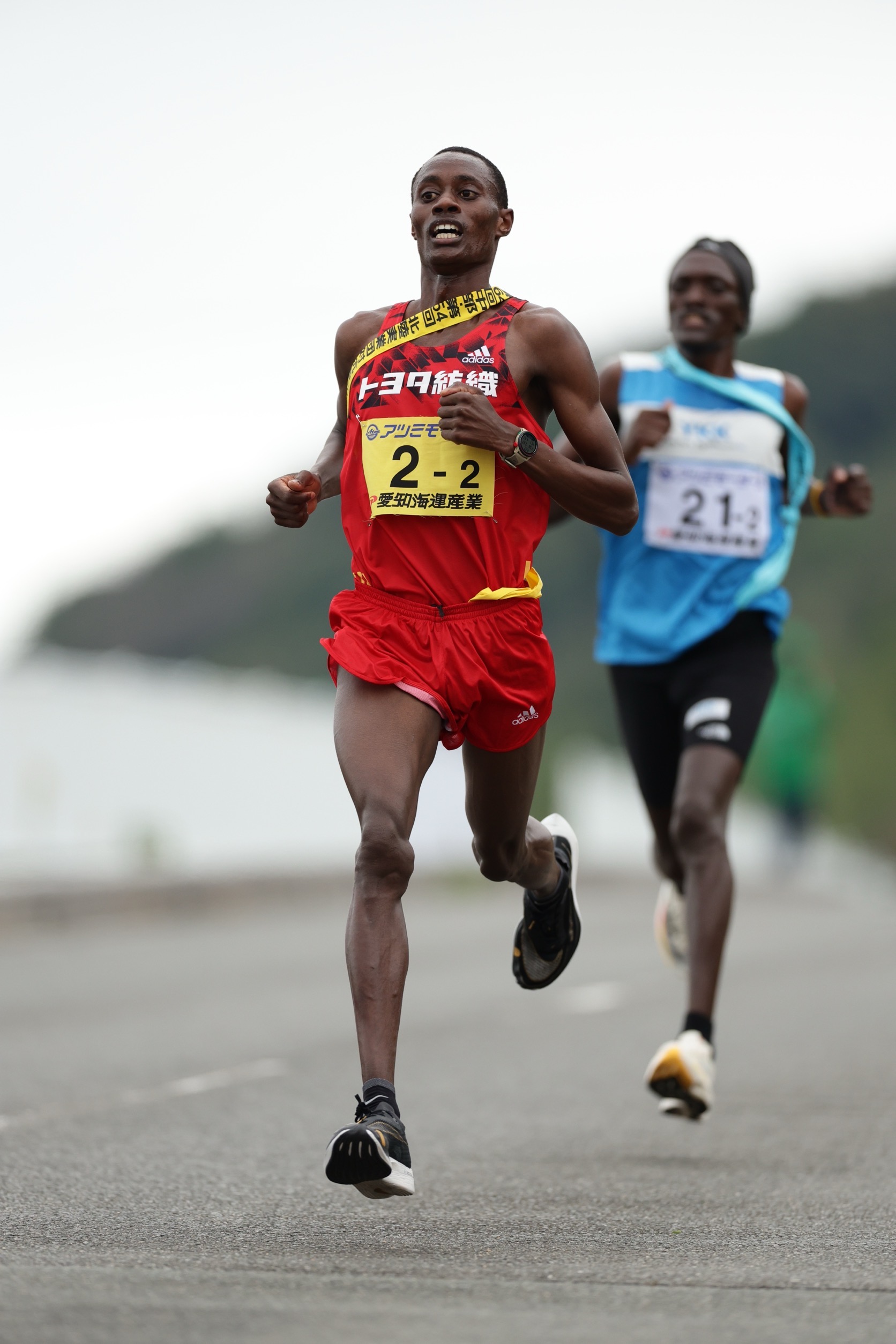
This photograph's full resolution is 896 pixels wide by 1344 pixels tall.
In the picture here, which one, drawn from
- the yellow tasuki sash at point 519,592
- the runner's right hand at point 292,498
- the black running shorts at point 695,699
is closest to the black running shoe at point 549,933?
the black running shorts at point 695,699

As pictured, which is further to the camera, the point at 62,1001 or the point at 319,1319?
the point at 62,1001

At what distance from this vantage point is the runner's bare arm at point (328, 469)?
5145 millimetres

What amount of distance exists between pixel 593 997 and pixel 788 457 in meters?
5.47

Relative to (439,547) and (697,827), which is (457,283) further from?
(697,827)

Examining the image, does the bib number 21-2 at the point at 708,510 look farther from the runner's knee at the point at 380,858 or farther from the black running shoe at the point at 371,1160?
the black running shoe at the point at 371,1160

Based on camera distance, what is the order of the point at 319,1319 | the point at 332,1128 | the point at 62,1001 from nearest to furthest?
the point at 319,1319, the point at 332,1128, the point at 62,1001

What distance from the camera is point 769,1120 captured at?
22.9 ft

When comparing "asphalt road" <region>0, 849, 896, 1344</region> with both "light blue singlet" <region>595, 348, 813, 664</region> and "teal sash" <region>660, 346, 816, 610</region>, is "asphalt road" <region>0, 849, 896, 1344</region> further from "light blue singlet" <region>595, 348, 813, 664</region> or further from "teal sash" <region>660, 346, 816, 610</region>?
"teal sash" <region>660, 346, 816, 610</region>

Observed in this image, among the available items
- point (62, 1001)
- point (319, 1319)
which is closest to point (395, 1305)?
point (319, 1319)

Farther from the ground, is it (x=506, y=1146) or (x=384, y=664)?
(x=384, y=664)

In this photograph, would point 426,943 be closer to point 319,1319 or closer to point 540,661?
point 540,661

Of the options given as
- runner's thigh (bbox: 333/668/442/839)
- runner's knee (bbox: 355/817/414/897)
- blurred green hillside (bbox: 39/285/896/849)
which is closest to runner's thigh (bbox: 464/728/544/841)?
runner's thigh (bbox: 333/668/442/839)

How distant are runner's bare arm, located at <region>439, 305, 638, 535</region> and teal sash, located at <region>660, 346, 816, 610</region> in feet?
6.71

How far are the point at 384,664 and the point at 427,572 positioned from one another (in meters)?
A: 0.25
